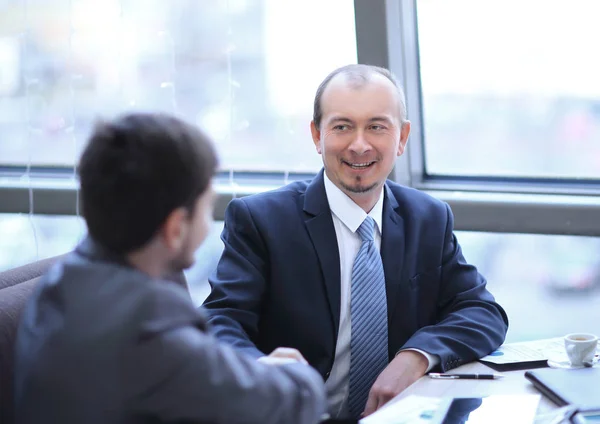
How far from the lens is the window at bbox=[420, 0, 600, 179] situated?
3.20 meters

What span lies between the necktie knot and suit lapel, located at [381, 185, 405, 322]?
4cm

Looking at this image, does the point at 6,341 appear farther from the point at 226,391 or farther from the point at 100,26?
the point at 100,26

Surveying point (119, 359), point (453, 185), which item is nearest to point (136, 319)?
point (119, 359)

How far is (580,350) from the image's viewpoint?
198 cm

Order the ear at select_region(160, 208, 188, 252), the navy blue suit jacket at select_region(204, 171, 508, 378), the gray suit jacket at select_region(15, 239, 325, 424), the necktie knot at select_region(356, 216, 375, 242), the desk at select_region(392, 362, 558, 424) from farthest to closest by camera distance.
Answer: the necktie knot at select_region(356, 216, 375, 242) < the navy blue suit jacket at select_region(204, 171, 508, 378) < the desk at select_region(392, 362, 558, 424) < the ear at select_region(160, 208, 188, 252) < the gray suit jacket at select_region(15, 239, 325, 424)

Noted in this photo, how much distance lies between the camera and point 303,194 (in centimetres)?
244

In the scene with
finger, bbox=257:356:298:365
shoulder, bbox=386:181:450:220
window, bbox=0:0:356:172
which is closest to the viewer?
finger, bbox=257:356:298:365

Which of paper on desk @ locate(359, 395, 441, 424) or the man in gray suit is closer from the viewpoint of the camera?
the man in gray suit

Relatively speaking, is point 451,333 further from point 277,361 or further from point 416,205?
point 277,361

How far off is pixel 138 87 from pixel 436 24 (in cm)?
129

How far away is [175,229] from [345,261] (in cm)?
113

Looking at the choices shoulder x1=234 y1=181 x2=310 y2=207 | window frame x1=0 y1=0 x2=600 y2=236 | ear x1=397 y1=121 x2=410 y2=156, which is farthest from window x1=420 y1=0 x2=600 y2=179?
shoulder x1=234 y1=181 x2=310 y2=207

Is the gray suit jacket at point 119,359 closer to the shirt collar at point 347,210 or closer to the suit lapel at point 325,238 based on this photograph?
the suit lapel at point 325,238

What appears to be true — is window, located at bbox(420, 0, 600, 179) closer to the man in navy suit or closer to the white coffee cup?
the man in navy suit
